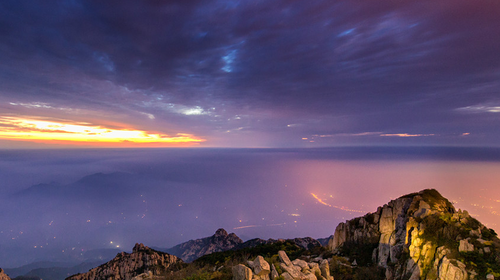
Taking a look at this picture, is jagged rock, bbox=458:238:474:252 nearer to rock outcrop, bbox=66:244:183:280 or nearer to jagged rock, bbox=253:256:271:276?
jagged rock, bbox=253:256:271:276

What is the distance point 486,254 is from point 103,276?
7940 centimetres

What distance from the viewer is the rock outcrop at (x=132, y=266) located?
175 feet

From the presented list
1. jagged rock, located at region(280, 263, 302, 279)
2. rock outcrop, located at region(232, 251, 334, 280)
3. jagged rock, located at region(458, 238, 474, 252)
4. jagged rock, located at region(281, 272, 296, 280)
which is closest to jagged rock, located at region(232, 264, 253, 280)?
rock outcrop, located at region(232, 251, 334, 280)

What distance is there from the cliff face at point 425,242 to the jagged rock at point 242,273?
17.9m

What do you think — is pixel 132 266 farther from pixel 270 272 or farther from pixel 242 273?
pixel 270 272

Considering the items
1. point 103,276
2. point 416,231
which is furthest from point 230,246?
point 416,231

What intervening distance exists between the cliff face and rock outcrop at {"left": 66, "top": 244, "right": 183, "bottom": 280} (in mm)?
51408

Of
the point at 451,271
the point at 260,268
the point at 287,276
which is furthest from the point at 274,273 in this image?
the point at 451,271

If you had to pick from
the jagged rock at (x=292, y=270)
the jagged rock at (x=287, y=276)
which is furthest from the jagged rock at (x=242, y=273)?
the jagged rock at (x=292, y=270)

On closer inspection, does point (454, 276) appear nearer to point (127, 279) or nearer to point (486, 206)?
point (127, 279)

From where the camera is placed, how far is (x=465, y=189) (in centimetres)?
15550

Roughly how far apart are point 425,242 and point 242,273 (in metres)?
21.2

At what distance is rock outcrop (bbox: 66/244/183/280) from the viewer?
5338 centimetres

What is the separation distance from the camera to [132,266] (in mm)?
58062
